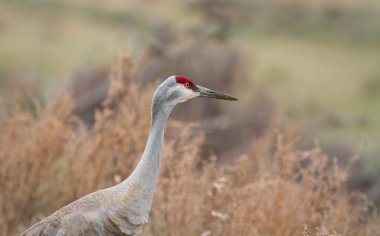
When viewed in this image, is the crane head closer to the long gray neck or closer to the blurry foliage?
the long gray neck

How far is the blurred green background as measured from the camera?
1478 cm

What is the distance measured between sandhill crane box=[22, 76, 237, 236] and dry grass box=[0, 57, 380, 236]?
0.83m

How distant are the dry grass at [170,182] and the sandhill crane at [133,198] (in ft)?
2.71

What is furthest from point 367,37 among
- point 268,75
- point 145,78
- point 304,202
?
point 304,202

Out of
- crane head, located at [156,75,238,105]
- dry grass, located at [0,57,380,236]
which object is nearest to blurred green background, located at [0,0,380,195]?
dry grass, located at [0,57,380,236]

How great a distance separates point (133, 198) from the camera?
445 centimetres

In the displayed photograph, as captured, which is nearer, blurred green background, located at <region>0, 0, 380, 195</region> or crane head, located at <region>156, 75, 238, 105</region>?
crane head, located at <region>156, 75, 238, 105</region>

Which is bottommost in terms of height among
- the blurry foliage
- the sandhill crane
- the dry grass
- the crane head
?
the blurry foliage

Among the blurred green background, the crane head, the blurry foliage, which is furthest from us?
the blurry foliage

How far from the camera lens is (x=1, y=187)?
5.91 metres

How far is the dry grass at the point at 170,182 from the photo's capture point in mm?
5387

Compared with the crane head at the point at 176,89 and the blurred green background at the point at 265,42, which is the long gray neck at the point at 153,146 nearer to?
the crane head at the point at 176,89

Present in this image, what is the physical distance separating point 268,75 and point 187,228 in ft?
42.0

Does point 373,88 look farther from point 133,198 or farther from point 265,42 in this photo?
point 133,198
